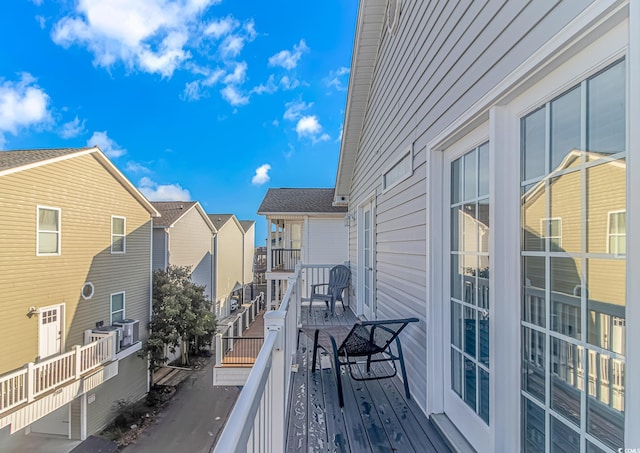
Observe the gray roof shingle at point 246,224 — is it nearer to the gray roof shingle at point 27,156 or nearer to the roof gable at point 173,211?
the roof gable at point 173,211

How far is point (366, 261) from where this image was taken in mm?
5539

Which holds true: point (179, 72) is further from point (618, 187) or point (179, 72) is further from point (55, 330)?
point (618, 187)

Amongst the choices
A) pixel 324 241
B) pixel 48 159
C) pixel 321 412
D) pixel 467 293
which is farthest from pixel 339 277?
pixel 48 159

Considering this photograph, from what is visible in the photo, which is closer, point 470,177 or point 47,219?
point 470,177

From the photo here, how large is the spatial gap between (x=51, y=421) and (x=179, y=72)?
15756mm

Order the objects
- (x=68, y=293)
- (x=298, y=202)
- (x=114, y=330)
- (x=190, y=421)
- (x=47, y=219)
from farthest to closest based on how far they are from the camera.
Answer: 1. (x=298, y=202)
2. (x=114, y=330)
3. (x=190, y=421)
4. (x=68, y=293)
5. (x=47, y=219)

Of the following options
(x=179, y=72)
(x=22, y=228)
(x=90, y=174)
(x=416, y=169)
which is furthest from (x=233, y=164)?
(x=416, y=169)

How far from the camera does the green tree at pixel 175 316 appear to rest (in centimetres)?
1034

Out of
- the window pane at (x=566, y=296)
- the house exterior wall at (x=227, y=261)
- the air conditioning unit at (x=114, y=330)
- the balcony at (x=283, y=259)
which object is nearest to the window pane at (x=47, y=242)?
the air conditioning unit at (x=114, y=330)

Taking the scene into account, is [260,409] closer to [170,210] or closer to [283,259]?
[283,259]

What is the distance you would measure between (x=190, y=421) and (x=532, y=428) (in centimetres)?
914

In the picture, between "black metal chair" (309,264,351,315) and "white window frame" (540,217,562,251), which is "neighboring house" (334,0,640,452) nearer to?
"white window frame" (540,217,562,251)

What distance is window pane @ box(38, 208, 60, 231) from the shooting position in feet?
23.2

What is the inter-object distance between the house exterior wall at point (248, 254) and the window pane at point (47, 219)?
1501 cm
